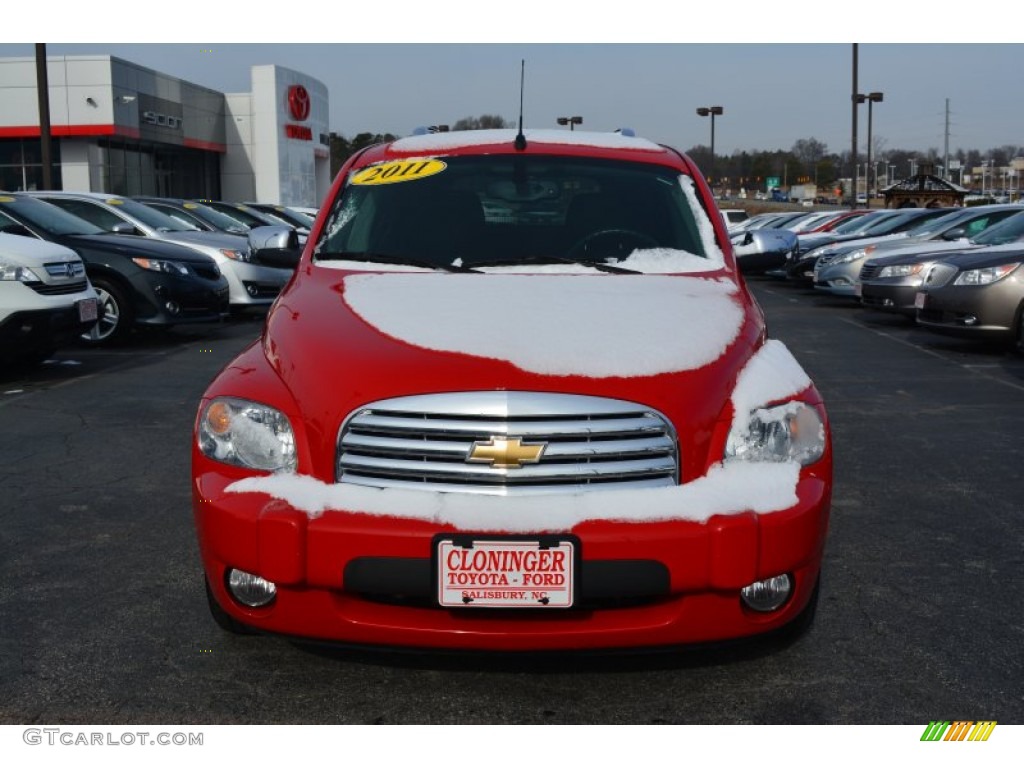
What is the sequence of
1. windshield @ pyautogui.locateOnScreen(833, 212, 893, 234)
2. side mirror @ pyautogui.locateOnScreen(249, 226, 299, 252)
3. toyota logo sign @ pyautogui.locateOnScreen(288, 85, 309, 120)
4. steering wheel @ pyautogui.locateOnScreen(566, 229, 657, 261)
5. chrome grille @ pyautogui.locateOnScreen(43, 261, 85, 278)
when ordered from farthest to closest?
toyota logo sign @ pyautogui.locateOnScreen(288, 85, 309, 120)
windshield @ pyautogui.locateOnScreen(833, 212, 893, 234)
chrome grille @ pyautogui.locateOnScreen(43, 261, 85, 278)
side mirror @ pyautogui.locateOnScreen(249, 226, 299, 252)
steering wheel @ pyautogui.locateOnScreen(566, 229, 657, 261)

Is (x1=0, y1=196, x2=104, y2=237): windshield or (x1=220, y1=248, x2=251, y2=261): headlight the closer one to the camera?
(x1=0, y1=196, x2=104, y2=237): windshield

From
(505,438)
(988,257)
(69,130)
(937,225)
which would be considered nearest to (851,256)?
(937,225)

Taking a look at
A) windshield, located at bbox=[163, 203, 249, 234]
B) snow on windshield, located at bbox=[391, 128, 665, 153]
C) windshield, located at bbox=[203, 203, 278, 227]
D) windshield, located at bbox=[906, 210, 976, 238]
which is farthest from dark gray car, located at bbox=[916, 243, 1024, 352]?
windshield, located at bbox=[203, 203, 278, 227]

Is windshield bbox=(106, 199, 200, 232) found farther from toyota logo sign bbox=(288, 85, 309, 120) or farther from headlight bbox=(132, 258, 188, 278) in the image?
toyota logo sign bbox=(288, 85, 309, 120)

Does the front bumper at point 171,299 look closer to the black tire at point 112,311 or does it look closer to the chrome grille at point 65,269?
the black tire at point 112,311

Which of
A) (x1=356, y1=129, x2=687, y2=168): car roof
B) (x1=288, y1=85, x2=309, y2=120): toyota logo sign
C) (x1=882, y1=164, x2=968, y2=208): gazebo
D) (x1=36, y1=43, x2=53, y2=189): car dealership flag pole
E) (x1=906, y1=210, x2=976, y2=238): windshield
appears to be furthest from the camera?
(x1=288, y1=85, x2=309, y2=120): toyota logo sign

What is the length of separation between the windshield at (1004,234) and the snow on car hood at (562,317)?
32.2 feet

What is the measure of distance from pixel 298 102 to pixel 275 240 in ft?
159

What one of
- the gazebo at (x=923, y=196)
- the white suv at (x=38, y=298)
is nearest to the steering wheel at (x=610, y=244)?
the white suv at (x=38, y=298)

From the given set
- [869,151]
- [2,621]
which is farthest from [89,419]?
[869,151]

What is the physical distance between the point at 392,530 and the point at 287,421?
0.51 metres

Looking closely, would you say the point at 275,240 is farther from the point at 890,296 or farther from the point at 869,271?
the point at 869,271

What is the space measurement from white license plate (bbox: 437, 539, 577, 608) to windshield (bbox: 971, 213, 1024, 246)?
36.5 feet

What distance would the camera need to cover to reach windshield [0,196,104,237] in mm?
11367
